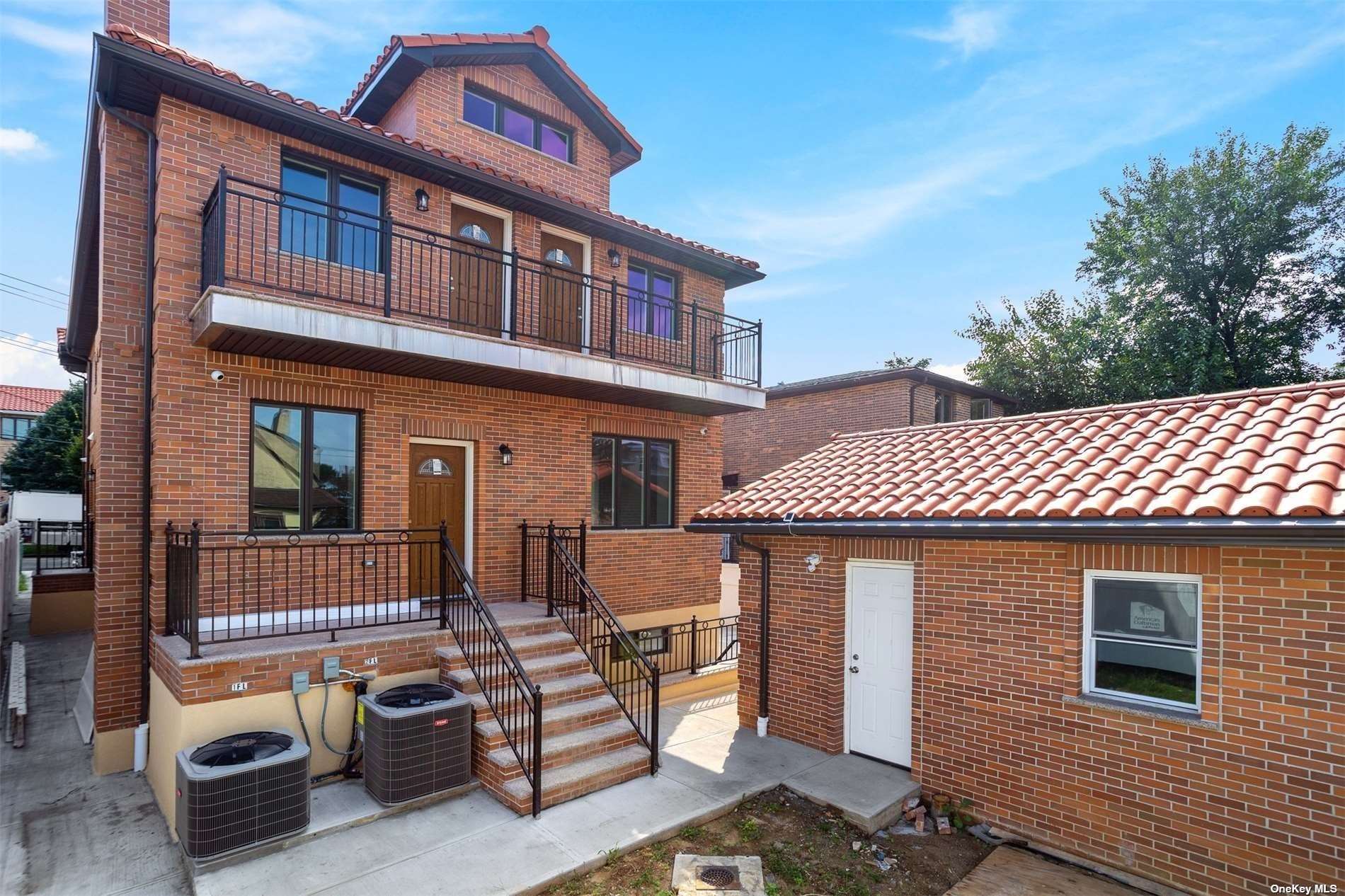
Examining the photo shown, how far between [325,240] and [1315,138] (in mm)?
25034

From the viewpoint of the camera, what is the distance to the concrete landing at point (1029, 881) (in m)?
4.88

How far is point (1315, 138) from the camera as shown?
17.9m

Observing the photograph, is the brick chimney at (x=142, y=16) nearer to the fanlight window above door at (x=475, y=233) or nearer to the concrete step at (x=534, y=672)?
the fanlight window above door at (x=475, y=233)

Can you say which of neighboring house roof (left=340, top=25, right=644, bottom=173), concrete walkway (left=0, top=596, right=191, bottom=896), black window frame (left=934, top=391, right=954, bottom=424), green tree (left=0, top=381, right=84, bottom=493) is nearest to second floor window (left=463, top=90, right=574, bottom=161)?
neighboring house roof (left=340, top=25, right=644, bottom=173)

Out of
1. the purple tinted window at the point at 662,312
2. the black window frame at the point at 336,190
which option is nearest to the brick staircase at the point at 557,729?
the black window frame at the point at 336,190

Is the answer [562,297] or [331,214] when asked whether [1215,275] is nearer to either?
[562,297]

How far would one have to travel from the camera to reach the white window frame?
16.2ft

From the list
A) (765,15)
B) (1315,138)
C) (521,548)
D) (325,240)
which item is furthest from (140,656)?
(1315,138)

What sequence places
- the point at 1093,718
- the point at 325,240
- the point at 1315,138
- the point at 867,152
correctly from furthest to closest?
the point at 1315,138 → the point at 867,152 → the point at 325,240 → the point at 1093,718

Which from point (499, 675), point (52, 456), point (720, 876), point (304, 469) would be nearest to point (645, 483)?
point (499, 675)

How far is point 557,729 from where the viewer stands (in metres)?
6.48

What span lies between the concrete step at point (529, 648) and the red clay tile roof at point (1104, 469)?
223 cm

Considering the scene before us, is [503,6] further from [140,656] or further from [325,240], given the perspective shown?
[140,656]

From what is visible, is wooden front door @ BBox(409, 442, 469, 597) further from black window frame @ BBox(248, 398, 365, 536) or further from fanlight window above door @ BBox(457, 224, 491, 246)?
fanlight window above door @ BBox(457, 224, 491, 246)
